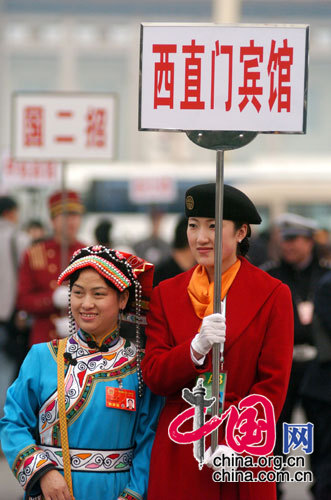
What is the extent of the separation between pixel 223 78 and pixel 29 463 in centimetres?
147

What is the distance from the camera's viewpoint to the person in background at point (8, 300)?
328 inches

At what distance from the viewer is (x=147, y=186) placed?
17.9 m

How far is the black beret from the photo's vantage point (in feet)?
12.3

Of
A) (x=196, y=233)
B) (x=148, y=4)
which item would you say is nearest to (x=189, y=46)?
(x=196, y=233)

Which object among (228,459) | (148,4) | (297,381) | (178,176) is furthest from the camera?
(148,4)

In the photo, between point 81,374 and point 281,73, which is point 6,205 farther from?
point 281,73

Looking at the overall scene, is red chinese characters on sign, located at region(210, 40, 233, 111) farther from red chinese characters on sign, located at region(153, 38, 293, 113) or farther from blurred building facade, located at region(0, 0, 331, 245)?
blurred building facade, located at region(0, 0, 331, 245)

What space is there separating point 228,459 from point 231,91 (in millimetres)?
1241

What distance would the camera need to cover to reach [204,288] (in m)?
3.71

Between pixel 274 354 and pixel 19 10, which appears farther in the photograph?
pixel 19 10

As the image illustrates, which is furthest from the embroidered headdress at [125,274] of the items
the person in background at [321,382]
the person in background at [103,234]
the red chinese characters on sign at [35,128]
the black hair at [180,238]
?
the person in background at [103,234]

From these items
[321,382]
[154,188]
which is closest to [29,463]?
[321,382]

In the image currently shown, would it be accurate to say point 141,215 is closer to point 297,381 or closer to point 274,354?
point 297,381

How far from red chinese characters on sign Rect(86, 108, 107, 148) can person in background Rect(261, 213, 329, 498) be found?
59.2 inches
